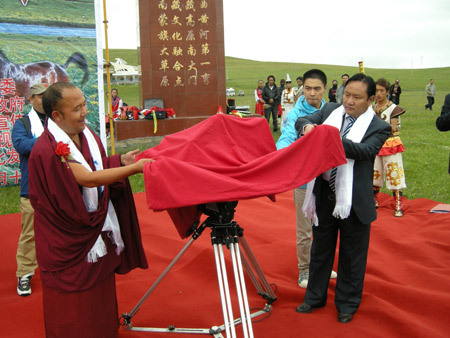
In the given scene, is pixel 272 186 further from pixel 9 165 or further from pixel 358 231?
pixel 9 165

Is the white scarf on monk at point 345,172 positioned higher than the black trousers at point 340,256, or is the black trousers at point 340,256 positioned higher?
the white scarf on monk at point 345,172

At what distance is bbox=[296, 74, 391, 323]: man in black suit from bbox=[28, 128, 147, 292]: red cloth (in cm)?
153

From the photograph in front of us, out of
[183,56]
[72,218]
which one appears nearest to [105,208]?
[72,218]

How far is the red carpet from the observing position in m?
3.35

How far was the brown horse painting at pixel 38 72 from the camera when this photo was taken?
8093 millimetres

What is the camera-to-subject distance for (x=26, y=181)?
4047 millimetres

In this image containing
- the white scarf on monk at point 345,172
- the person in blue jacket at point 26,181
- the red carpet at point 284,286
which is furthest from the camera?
the person in blue jacket at point 26,181

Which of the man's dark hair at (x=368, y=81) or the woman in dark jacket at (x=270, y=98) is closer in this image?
the man's dark hair at (x=368, y=81)

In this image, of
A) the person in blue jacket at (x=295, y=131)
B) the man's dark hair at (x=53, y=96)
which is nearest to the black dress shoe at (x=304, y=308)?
the person in blue jacket at (x=295, y=131)

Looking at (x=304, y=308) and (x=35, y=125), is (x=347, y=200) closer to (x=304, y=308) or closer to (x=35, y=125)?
(x=304, y=308)

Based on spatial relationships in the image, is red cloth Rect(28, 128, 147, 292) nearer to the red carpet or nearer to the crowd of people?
the crowd of people

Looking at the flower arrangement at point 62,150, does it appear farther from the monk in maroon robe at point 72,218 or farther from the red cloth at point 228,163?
the red cloth at point 228,163

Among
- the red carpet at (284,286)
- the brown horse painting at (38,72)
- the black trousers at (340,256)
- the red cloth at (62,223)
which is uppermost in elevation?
the brown horse painting at (38,72)

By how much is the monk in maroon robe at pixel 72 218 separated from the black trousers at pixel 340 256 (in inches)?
61.6
